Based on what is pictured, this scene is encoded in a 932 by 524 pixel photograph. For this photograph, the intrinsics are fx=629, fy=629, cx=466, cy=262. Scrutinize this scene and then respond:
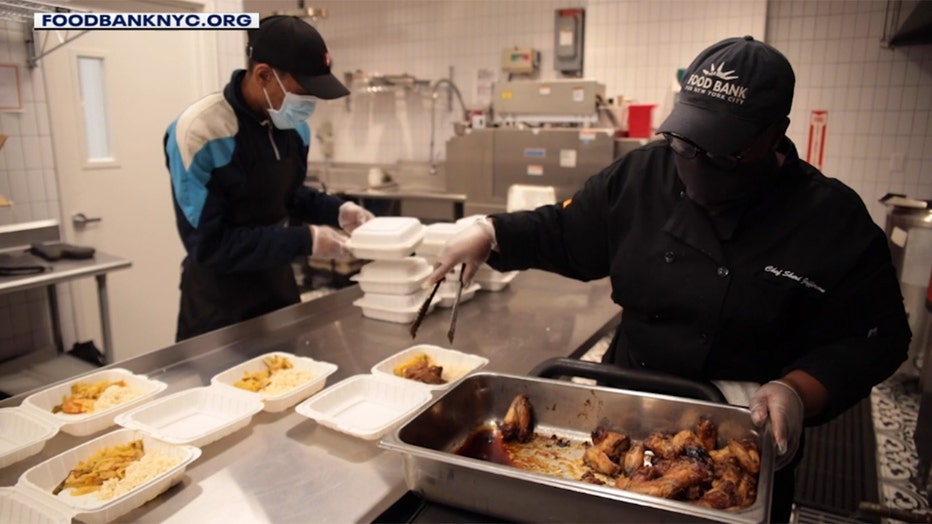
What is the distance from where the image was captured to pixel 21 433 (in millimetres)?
1302

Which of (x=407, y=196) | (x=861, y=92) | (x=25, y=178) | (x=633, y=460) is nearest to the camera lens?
(x=633, y=460)

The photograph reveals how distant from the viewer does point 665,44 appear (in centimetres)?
510

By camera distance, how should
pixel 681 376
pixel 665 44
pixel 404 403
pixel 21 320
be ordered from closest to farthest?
pixel 681 376
pixel 404 403
pixel 21 320
pixel 665 44

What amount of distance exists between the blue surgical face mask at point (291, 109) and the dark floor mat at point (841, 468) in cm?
240

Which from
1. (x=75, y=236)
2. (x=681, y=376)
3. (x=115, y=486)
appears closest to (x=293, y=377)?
(x=115, y=486)

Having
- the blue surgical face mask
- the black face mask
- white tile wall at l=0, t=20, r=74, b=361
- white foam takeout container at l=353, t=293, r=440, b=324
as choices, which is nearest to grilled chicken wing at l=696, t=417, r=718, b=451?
the black face mask

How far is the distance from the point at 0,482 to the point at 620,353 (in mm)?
1329

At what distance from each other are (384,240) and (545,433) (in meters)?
0.96

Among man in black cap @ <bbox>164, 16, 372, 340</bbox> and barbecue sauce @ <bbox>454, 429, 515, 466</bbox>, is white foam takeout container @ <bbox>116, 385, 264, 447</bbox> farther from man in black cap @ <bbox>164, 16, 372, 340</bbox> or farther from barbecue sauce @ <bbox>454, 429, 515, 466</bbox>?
man in black cap @ <bbox>164, 16, 372, 340</bbox>

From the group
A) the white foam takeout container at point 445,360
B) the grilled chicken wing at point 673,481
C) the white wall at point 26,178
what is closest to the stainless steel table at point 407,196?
the white wall at point 26,178

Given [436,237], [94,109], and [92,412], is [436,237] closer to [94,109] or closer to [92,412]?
[92,412]

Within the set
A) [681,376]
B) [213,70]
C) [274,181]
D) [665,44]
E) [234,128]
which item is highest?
[665,44]

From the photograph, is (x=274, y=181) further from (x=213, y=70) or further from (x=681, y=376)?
(x=213, y=70)

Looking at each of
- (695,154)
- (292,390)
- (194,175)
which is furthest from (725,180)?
(194,175)
